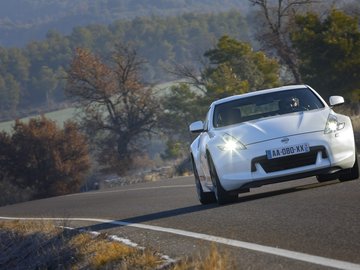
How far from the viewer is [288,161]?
39.0 ft

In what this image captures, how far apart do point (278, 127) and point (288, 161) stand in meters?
0.45

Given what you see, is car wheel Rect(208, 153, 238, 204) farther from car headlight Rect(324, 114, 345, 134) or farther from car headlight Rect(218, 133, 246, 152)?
car headlight Rect(324, 114, 345, 134)

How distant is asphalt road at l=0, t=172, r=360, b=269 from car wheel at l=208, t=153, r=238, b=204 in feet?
0.43

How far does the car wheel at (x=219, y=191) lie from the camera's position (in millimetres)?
12312

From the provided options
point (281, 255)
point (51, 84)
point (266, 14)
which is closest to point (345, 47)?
point (266, 14)

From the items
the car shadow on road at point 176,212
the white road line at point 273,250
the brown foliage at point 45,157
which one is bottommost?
the white road line at point 273,250

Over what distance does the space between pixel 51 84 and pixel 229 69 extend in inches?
4029

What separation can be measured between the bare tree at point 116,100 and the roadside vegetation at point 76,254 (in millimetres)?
62470

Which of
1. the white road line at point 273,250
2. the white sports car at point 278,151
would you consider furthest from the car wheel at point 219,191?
the white road line at point 273,250

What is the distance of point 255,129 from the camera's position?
1209 cm

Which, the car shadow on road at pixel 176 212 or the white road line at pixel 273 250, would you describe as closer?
the white road line at pixel 273 250

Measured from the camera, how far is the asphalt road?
7617 mm

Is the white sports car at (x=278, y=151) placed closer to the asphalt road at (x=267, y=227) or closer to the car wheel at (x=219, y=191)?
the car wheel at (x=219, y=191)

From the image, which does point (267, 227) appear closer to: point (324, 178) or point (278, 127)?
point (278, 127)
